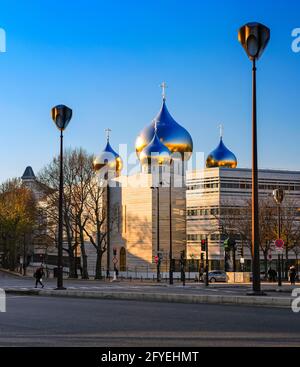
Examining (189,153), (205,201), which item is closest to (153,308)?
(205,201)

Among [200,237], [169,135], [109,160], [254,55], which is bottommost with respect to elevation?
[200,237]

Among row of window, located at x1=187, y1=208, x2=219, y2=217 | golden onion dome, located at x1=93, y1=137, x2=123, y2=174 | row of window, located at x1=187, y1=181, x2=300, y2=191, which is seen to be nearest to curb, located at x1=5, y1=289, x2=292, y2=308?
row of window, located at x1=187, y1=208, x2=219, y2=217

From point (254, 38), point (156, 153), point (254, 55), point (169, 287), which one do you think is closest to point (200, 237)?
point (156, 153)

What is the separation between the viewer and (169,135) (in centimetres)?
8862

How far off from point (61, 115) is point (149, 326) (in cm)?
1871

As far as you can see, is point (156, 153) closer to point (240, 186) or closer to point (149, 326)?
point (240, 186)

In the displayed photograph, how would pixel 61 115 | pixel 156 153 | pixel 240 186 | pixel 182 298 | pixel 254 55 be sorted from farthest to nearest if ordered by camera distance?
pixel 156 153
pixel 240 186
pixel 61 115
pixel 182 298
pixel 254 55

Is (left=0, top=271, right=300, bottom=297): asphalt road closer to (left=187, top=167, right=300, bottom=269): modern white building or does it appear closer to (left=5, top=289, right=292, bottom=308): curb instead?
(left=5, top=289, right=292, bottom=308): curb

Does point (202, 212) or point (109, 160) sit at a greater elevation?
point (109, 160)

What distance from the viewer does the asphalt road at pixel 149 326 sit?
13.1 metres

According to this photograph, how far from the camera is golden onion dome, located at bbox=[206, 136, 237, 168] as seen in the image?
9231cm
